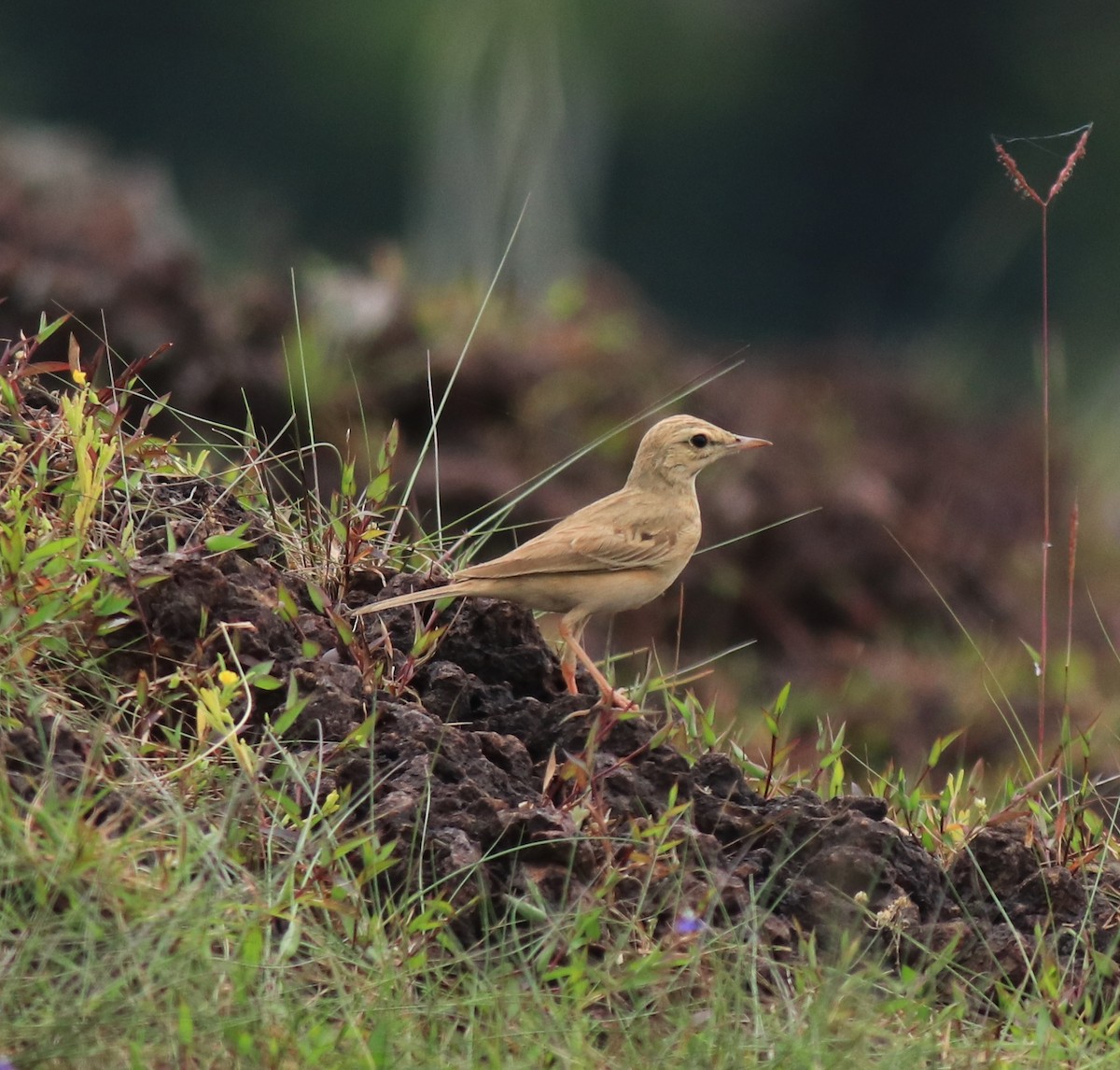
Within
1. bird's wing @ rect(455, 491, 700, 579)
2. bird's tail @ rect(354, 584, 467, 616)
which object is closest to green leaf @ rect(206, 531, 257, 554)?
bird's tail @ rect(354, 584, 467, 616)

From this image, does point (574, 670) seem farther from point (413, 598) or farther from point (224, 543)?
point (224, 543)

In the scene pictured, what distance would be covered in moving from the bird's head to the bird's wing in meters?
0.15

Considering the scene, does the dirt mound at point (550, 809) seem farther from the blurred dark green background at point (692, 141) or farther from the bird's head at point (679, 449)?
the blurred dark green background at point (692, 141)

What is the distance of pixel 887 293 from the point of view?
2425cm

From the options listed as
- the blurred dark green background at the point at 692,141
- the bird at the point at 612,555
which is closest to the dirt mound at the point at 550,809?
the bird at the point at 612,555

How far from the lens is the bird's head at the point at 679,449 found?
5.12 metres

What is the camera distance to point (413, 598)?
13.5 ft

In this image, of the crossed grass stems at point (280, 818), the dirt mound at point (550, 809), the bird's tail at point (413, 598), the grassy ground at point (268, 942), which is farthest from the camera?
the bird's tail at point (413, 598)

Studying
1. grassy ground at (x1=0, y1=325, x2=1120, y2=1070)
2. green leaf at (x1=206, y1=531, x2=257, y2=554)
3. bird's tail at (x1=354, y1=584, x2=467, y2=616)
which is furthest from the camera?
bird's tail at (x1=354, y1=584, x2=467, y2=616)

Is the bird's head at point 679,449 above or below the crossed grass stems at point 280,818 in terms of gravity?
above

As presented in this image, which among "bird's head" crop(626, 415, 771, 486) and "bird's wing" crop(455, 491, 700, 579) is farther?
"bird's head" crop(626, 415, 771, 486)

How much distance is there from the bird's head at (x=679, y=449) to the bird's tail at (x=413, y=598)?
3.54 ft

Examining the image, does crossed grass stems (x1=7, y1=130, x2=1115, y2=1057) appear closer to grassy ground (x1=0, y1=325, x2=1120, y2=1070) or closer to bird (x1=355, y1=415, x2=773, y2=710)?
grassy ground (x1=0, y1=325, x2=1120, y2=1070)

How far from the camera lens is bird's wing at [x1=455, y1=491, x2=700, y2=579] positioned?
4418 millimetres
